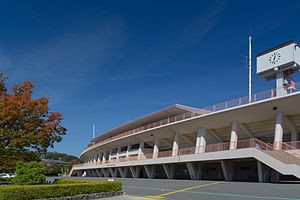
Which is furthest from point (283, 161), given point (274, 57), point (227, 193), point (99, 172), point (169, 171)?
point (99, 172)

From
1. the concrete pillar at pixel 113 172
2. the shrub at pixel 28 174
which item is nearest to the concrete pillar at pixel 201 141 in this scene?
the shrub at pixel 28 174

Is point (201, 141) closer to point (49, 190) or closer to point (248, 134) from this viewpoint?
point (248, 134)

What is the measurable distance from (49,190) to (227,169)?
2048cm

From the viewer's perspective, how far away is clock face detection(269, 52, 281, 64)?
31242 millimetres

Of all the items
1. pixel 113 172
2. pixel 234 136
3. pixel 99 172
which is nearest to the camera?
pixel 234 136

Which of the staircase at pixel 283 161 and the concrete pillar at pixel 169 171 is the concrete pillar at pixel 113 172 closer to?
the concrete pillar at pixel 169 171

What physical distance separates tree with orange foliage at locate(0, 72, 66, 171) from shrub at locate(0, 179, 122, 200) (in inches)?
298

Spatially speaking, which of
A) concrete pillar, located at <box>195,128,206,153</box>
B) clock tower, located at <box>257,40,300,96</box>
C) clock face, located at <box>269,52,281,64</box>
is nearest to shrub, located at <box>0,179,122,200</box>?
concrete pillar, located at <box>195,128,206,153</box>

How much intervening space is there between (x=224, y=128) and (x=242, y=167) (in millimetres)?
5043

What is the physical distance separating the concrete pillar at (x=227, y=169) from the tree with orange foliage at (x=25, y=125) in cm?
1638

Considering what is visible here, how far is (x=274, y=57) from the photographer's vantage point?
31.6m

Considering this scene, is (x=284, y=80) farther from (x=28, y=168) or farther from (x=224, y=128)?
(x=28, y=168)

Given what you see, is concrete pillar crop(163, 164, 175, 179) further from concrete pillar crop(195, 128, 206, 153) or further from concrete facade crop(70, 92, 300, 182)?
concrete pillar crop(195, 128, 206, 153)

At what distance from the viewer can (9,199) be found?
11719 mm
